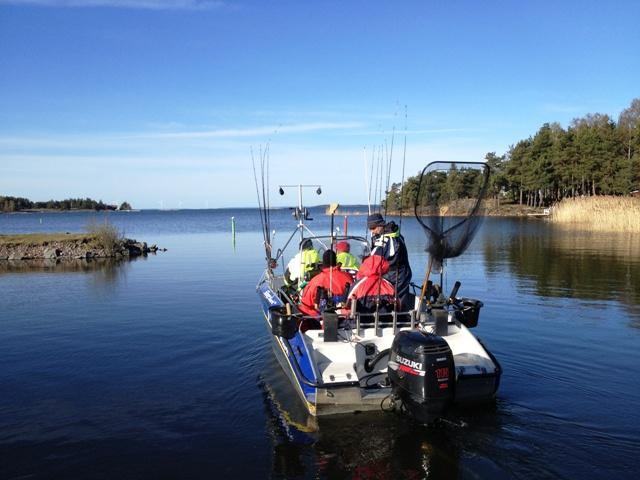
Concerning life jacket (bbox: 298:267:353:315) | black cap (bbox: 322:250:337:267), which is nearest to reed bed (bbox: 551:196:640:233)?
life jacket (bbox: 298:267:353:315)

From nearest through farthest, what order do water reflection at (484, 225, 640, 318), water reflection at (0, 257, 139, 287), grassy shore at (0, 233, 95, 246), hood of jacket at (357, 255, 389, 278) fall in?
hood of jacket at (357, 255, 389, 278), water reflection at (484, 225, 640, 318), water reflection at (0, 257, 139, 287), grassy shore at (0, 233, 95, 246)

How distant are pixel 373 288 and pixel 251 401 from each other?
228 centimetres

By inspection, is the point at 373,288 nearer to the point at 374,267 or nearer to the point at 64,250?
the point at 374,267

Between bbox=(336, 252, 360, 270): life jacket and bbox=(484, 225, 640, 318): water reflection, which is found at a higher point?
bbox=(336, 252, 360, 270): life jacket

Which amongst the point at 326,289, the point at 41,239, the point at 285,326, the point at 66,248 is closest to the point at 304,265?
the point at 326,289

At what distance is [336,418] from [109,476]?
2.47m

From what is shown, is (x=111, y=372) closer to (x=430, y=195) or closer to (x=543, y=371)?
(x=430, y=195)

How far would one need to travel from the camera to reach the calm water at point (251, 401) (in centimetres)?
525

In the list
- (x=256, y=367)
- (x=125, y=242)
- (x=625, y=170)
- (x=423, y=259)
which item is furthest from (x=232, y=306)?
(x=625, y=170)

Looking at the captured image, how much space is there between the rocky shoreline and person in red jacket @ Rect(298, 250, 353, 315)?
21.2 m

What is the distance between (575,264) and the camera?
19.4 metres

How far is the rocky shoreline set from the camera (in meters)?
26.0

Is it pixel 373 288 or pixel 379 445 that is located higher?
pixel 373 288

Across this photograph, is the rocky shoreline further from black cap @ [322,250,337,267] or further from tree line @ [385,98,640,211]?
tree line @ [385,98,640,211]
